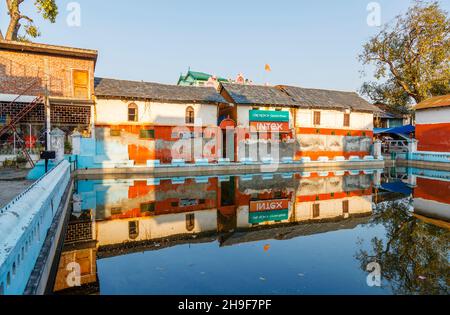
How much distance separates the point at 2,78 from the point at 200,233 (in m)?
17.6

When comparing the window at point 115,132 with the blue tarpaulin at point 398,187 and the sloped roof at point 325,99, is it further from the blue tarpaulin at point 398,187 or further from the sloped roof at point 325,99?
the blue tarpaulin at point 398,187

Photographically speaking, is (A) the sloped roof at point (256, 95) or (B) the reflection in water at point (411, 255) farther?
(A) the sloped roof at point (256, 95)

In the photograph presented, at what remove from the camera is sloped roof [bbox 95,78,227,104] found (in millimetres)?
21812

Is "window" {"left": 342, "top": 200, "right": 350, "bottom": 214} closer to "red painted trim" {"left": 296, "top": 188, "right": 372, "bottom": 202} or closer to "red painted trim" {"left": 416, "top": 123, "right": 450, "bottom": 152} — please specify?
"red painted trim" {"left": 296, "top": 188, "right": 372, "bottom": 202}

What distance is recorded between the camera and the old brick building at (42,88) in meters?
18.6

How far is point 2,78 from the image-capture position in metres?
18.5

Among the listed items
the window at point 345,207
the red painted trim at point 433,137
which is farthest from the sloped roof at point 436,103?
the window at point 345,207

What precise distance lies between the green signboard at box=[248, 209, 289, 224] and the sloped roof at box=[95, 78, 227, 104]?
14923mm

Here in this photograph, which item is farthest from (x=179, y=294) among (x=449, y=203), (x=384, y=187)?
(x=384, y=187)

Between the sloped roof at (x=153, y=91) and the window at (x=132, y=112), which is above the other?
the sloped roof at (x=153, y=91)

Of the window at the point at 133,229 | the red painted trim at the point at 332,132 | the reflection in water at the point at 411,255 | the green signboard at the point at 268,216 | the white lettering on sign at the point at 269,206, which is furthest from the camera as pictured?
the red painted trim at the point at 332,132

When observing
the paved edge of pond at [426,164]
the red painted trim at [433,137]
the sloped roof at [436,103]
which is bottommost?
the paved edge of pond at [426,164]

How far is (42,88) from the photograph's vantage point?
19.7m

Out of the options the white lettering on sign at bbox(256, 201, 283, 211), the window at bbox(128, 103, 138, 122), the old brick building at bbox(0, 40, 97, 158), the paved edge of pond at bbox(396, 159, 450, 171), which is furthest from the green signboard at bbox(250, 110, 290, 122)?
the white lettering on sign at bbox(256, 201, 283, 211)
